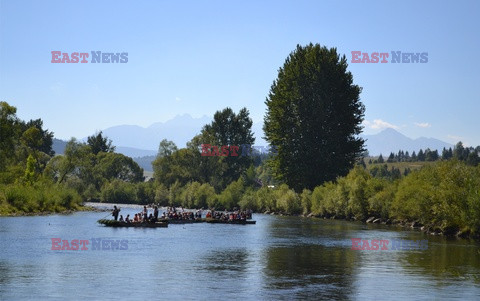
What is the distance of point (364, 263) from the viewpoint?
43.6 metres

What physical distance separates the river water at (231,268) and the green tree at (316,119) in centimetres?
4122

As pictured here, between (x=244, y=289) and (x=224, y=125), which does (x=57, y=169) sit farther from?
(x=244, y=289)

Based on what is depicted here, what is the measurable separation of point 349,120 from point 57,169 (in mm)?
59422

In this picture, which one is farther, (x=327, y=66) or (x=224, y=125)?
(x=224, y=125)

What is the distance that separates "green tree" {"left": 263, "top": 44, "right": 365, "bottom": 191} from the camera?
103 metres

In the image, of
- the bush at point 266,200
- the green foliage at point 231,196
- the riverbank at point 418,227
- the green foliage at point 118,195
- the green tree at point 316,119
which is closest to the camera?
the riverbank at point 418,227

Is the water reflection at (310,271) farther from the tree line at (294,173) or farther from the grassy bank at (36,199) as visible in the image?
the grassy bank at (36,199)

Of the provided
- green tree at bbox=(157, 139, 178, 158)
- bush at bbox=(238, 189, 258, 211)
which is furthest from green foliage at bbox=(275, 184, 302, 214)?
green tree at bbox=(157, 139, 178, 158)

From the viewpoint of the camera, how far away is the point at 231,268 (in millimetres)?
40438

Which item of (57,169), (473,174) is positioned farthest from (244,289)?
(57,169)

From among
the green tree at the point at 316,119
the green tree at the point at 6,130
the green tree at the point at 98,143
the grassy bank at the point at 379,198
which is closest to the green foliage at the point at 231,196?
the grassy bank at the point at 379,198

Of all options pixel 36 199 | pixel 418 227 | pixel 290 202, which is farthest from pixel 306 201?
pixel 36 199

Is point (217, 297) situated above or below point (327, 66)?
below

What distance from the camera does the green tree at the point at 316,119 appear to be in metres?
103
